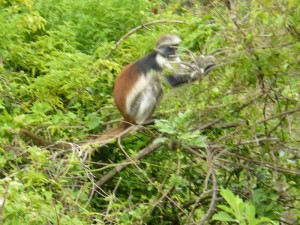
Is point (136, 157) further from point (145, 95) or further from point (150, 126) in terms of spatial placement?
point (145, 95)

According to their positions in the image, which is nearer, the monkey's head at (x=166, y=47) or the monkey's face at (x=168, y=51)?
the monkey's head at (x=166, y=47)

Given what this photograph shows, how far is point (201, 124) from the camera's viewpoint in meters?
5.50

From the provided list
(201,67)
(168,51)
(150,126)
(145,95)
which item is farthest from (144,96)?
(201,67)

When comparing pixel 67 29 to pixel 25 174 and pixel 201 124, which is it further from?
pixel 25 174

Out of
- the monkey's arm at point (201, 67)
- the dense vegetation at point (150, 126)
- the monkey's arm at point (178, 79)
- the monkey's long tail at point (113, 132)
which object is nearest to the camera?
the dense vegetation at point (150, 126)

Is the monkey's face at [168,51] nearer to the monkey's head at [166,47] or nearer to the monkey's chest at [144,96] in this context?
the monkey's head at [166,47]

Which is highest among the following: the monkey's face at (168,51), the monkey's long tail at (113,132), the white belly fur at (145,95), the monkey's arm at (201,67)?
the monkey's arm at (201,67)

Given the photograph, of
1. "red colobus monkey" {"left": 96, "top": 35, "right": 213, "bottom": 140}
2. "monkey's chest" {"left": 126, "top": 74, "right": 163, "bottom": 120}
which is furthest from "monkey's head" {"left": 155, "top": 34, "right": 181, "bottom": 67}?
"monkey's chest" {"left": 126, "top": 74, "right": 163, "bottom": 120}

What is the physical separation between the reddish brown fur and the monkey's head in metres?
0.26

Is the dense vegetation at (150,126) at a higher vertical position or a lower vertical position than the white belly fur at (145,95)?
higher

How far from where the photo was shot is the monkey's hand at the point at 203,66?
208 inches

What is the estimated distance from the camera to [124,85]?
653 cm

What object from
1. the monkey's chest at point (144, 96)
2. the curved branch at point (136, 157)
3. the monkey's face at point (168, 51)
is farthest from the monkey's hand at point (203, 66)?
the monkey's chest at point (144, 96)

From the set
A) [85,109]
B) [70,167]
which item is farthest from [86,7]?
[70,167]
